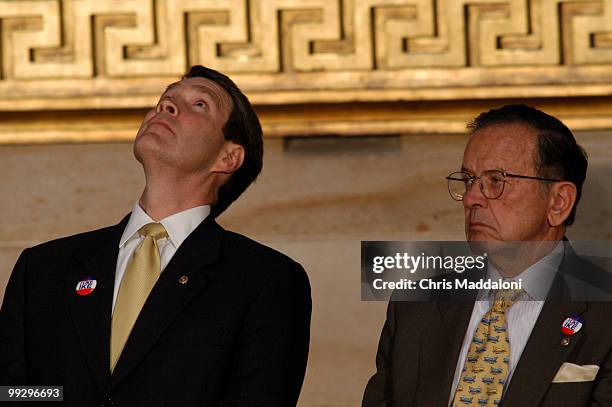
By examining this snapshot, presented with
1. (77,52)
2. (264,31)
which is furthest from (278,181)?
(77,52)

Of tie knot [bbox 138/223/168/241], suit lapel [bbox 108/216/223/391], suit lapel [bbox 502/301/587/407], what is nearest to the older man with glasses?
suit lapel [bbox 502/301/587/407]

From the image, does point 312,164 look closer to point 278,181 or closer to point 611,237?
point 278,181

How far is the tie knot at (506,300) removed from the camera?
3.14m

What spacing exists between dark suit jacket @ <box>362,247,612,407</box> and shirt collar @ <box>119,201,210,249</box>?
505 mm

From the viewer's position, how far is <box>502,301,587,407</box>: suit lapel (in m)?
2.99

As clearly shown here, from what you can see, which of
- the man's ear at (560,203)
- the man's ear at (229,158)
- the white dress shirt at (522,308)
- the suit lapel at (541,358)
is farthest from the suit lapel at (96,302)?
the man's ear at (560,203)

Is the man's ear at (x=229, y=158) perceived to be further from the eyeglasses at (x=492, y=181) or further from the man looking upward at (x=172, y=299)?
the eyeglasses at (x=492, y=181)

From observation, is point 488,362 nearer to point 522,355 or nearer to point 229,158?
point 522,355

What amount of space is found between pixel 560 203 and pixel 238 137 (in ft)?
2.62

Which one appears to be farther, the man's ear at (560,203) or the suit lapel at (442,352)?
the man's ear at (560,203)

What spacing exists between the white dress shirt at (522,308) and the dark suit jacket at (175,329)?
1.23ft

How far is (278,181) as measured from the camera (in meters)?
4.23

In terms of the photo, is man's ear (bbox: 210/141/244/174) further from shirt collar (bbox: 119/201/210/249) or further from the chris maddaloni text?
the chris maddaloni text

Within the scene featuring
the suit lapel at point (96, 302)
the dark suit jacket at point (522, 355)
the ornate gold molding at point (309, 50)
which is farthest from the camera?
the ornate gold molding at point (309, 50)
